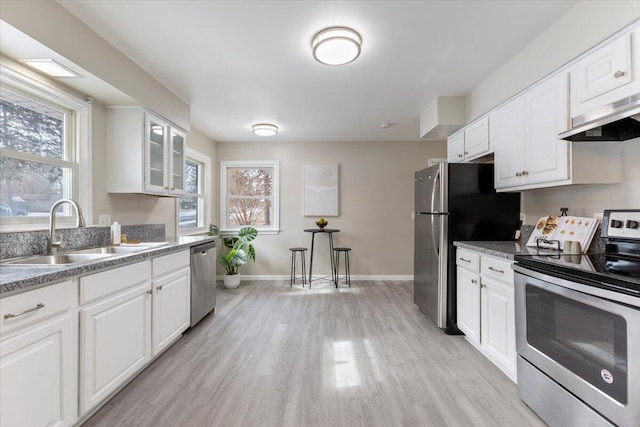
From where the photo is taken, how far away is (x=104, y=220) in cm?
258

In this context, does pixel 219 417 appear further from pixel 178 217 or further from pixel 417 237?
pixel 178 217

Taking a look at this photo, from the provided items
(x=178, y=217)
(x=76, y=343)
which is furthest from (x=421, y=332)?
(x=178, y=217)

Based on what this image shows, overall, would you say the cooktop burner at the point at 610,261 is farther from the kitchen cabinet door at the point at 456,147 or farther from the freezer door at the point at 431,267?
the kitchen cabinet door at the point at 456,147

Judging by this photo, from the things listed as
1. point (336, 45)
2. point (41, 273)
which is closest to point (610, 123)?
point (336, 45)

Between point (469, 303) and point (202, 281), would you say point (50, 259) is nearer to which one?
point (202, 281)

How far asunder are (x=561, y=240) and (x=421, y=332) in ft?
4.85

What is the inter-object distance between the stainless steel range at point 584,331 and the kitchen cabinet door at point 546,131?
0.44 meters

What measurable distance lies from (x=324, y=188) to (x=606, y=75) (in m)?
3.92

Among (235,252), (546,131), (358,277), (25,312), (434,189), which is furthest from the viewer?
(358,277)

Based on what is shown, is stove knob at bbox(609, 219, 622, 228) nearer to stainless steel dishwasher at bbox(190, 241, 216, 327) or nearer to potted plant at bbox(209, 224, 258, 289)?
stainless steel dishwasher at bbox(190, 241, 216, 327)

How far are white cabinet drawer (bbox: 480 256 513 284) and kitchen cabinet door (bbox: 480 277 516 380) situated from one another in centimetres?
4

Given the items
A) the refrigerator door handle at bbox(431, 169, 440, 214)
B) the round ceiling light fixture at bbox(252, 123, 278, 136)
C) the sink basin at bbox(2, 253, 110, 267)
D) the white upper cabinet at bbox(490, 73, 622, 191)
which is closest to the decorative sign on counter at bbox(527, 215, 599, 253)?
the white upper cabinet at bbox(490, 73, 622, 191)

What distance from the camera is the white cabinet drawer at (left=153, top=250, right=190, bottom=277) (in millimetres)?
2311

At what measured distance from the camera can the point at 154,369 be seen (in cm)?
224
